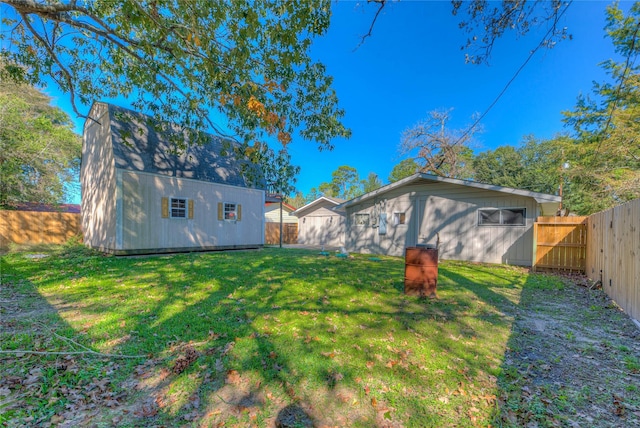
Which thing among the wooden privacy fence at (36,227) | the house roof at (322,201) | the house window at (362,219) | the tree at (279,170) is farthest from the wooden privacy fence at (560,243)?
the wooden privacy fence at (36,227)

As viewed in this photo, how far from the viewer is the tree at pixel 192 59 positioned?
434 cm

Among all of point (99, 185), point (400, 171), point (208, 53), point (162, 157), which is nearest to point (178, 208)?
point (162, 157)

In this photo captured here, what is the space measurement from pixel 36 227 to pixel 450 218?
18.8 m

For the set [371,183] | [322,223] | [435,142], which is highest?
[371,183]

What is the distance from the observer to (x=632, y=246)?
13.7 feet

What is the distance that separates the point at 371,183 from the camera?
46.6 meters

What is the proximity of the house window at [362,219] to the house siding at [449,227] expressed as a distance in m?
0.21

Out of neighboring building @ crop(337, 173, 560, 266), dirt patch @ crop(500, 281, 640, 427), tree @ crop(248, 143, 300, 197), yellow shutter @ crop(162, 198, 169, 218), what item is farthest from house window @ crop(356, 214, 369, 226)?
dirt patch @ crop(500, 281, 640, 427)

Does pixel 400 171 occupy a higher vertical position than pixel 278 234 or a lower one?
higher

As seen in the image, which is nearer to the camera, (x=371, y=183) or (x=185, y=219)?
(x=185, y=219)

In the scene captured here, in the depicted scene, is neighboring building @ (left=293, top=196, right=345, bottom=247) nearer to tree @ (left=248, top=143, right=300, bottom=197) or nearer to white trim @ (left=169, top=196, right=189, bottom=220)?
white trim @ (left=169, top=196, right=189, bottom=220)

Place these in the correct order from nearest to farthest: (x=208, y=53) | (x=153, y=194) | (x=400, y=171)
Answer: (x=208, y=53) < (x=153, y=194) < (x=400, y=171)

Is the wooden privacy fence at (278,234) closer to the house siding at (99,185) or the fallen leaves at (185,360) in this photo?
the house siding at (99,185)

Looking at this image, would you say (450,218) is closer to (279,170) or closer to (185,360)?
(279,170)
